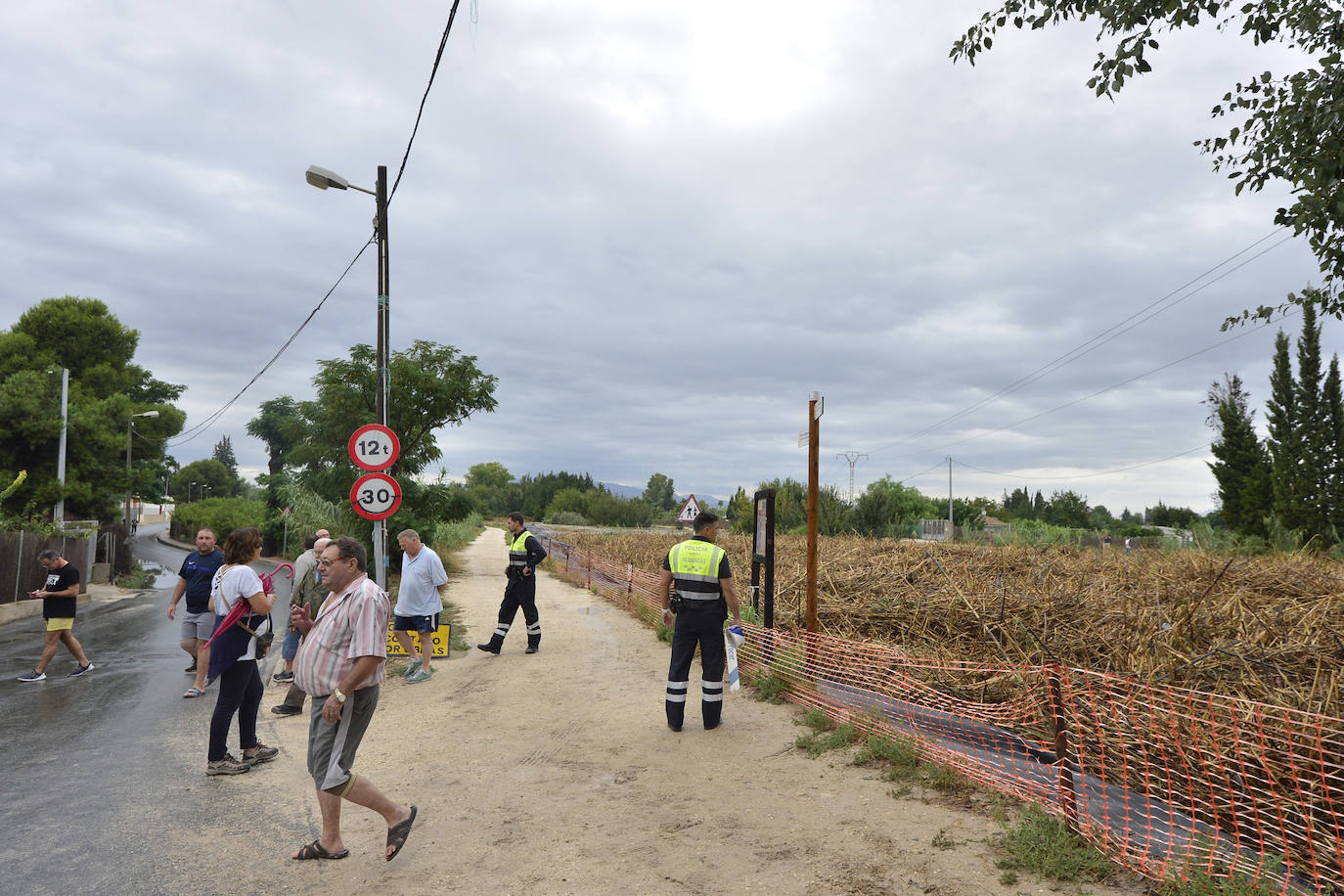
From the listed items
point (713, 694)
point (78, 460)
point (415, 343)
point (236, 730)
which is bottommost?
point (236, 730)

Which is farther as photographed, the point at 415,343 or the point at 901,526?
the point at 901,526

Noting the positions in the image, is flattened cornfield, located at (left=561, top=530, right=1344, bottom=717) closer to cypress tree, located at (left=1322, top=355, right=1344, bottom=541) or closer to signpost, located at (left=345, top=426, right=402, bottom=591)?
signpost, located at (left=345, top=426, right=402, bottom=591)

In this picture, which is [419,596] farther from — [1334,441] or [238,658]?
[1334,441]

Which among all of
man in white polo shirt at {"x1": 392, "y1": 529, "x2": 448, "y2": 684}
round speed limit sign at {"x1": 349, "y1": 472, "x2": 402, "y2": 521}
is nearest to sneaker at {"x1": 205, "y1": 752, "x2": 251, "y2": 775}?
man in white polo shirt at {"x1": 392, "y1": 529, "x2": 448, "y2": 684}

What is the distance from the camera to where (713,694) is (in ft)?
22.7

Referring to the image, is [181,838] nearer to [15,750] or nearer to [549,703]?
[15,750]

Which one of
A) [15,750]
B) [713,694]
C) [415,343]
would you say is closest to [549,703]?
[713,694]

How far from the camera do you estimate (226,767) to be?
5781 millimetres

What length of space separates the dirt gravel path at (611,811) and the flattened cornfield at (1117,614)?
2.24 meters

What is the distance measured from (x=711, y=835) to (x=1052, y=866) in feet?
5.81

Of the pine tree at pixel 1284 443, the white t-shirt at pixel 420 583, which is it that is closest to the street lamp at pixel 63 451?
the white t-shirt at pixel 420 583

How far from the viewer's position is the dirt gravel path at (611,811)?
4.07m

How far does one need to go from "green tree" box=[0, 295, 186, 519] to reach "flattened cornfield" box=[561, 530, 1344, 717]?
24374 mm

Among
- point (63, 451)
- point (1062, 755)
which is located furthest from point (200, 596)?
point (63, 451)
